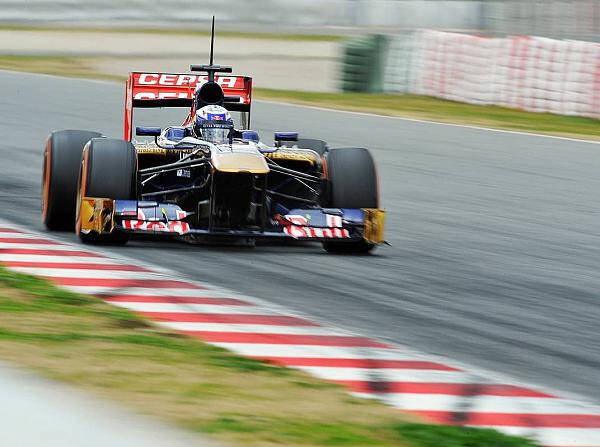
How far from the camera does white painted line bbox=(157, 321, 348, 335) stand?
7.13m

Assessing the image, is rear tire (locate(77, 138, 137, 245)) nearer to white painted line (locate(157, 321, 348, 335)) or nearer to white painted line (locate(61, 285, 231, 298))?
white painted line (locate(61, 285, 231, 298))

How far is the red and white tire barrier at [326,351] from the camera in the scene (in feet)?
18.6

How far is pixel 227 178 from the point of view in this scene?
32.2ft

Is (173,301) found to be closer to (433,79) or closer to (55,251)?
(55,251)

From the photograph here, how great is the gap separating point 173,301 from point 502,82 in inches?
646

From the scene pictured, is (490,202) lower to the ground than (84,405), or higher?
lower

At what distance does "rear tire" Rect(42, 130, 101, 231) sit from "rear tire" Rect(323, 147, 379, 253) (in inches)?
77.3

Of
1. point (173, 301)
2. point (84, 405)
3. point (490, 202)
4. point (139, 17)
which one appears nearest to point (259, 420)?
point (84, 405)

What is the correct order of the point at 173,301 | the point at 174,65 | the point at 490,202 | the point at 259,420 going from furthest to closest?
1. the point at 174,65
2. the point at 490,202
3. the point at 173,301
4. the point at 259,420

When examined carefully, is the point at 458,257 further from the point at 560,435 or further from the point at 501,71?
the point at 501,71

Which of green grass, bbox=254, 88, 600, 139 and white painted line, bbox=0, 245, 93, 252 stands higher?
white painted line, bbox=0, 245, 93, 252

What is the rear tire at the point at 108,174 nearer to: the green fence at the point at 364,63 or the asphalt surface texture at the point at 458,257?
the asphalt surface texture at the point at 458,257

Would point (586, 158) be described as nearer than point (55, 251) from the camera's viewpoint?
No

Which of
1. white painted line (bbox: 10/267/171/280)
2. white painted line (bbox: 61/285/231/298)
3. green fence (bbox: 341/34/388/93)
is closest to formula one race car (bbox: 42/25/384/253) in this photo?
white painted line (bbox: 10/267/171/280)
